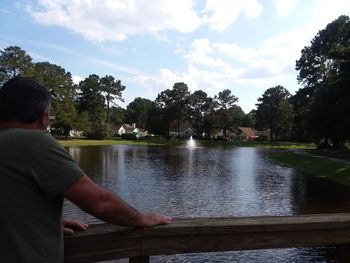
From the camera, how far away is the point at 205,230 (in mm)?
2605

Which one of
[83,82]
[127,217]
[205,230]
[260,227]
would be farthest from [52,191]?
[83,82]

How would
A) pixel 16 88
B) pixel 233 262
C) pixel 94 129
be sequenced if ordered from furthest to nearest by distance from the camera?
pixel 94 129, pixel 233 262, pixel 16 88

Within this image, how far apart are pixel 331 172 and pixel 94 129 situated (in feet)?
239

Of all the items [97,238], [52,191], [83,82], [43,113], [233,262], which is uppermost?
[83,82]

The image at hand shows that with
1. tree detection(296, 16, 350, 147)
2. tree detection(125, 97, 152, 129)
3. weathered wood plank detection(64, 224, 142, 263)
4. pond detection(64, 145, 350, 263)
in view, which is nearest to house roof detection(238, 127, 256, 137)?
tree detection(125, 97, 152, 129)

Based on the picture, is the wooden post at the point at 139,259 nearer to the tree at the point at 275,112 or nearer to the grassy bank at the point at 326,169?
the grassy bank at the point at 326,169

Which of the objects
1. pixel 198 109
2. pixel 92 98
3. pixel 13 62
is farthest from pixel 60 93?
pixel 198 109

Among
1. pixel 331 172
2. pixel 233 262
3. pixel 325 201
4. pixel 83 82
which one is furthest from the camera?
pixel 83 82

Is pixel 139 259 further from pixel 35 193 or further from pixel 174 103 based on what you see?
pixel 174 103

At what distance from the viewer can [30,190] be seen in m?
2.14

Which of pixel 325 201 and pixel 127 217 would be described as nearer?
pixel 127 217

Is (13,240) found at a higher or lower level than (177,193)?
higher

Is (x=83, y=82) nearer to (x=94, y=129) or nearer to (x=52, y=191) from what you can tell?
(x=94, y=129)

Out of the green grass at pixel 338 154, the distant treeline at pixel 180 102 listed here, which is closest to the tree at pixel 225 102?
the distant treeline at pixel 180 102
